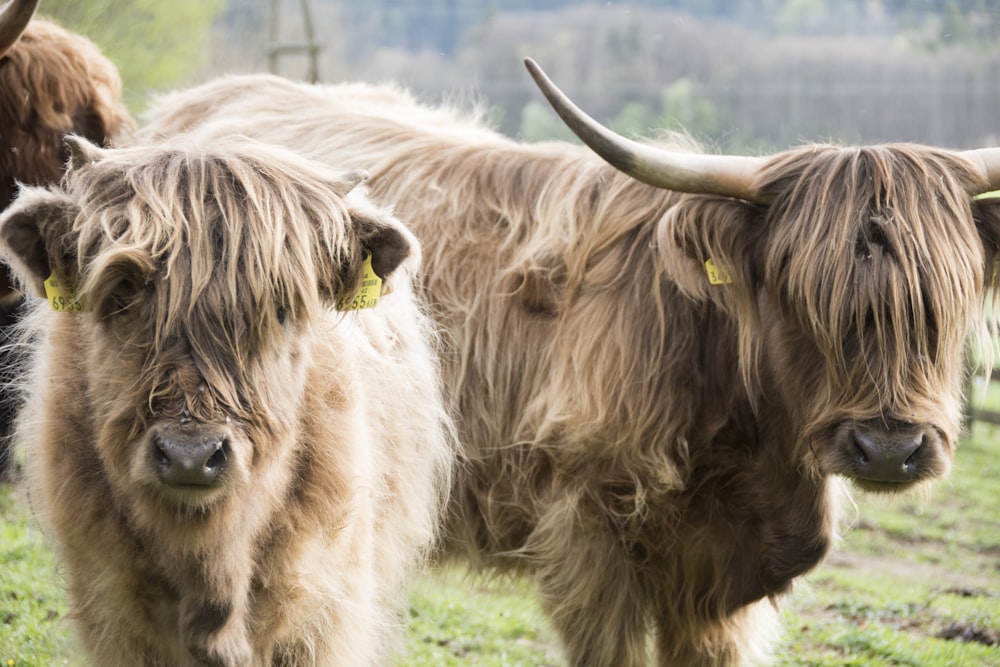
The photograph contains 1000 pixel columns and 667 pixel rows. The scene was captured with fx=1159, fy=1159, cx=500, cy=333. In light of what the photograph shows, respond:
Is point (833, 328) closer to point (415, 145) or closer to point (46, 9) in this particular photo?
point (415, 145)

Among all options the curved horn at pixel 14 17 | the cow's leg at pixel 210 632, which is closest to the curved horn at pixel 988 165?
the cow's leg at pixel 210 632

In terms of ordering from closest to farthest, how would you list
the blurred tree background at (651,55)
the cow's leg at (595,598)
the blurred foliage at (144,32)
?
the cow's leg at (595,598) → the blurred foliage at (144,32) → the blurred tree background at (651,55)

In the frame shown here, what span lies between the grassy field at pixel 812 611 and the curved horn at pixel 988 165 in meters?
0.93

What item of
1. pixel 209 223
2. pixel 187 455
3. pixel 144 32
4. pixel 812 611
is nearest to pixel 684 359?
pixel 209 223

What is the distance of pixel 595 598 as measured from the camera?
3.76 m

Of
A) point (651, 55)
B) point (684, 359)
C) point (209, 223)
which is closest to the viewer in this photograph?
point (209, 223)

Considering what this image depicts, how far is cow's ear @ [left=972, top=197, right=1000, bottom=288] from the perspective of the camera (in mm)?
3383

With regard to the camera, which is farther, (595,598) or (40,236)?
(595,598)

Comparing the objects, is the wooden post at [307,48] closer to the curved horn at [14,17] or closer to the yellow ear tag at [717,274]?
the curved horn at [14,17]

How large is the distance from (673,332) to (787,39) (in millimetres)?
32158

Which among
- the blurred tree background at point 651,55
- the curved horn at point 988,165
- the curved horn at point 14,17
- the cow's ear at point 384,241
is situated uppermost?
the curved horn at point 988,165

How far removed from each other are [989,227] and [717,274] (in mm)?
806

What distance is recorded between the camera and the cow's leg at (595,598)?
3.74 meters

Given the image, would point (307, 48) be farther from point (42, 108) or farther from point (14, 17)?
point (14, 17)
